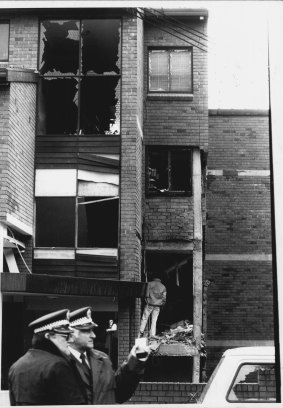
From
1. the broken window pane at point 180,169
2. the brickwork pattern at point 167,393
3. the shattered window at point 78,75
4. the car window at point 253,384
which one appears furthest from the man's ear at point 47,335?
the broken window pane at point 180,169

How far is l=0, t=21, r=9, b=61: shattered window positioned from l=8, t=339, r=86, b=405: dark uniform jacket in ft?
36.3

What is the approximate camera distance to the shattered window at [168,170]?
1563cm

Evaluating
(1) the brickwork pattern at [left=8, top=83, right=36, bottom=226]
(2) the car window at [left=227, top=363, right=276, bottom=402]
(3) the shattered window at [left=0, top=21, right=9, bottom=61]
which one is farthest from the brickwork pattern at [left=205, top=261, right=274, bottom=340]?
(2) the car window at [left=227, top=363, right=276, bottom=402]

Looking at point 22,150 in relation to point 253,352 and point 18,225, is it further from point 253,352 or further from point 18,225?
point 253,352

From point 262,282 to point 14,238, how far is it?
23.9ft

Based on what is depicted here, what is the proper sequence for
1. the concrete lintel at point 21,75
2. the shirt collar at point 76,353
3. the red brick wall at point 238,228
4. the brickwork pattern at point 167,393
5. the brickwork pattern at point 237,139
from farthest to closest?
the brickwork pattern at point 237,139, the red brick wall at point 238,228, the concrete lintel at point 21,75, the brickwork pattern at point 167,393, the shirt collar at point 76,353

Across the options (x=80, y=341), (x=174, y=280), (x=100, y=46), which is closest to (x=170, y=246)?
(x=174, y=280)

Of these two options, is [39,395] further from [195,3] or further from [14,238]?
[14,238]

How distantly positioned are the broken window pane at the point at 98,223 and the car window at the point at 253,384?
7.97 metres

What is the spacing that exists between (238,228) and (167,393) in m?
10.7

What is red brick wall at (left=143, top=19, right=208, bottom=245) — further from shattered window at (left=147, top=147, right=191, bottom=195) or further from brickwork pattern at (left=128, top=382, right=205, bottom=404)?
brickwork pattern at (left=128, top=382, right=205, bottom=404)

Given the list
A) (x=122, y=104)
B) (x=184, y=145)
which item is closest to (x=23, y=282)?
(x=122, y=104)

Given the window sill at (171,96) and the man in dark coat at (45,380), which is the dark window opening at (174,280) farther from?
the man in dark coat at (45,380)

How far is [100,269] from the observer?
1405cm
